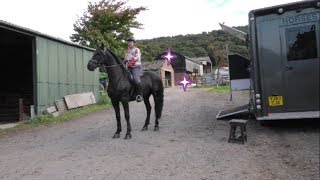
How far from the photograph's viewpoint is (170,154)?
7.61 meters

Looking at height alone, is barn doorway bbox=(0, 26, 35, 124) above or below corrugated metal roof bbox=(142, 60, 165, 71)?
below

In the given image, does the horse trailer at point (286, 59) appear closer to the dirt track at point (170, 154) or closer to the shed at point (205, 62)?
the dirt track at point (170, 154)

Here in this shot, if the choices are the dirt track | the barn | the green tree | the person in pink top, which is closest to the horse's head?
the person in pink top

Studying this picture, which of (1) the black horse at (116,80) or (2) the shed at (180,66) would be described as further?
(2) the shed at (180,66)

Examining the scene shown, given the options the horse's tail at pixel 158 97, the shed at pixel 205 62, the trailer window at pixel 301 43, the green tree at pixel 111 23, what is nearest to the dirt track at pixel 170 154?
the horse's tail at pixel 158 97

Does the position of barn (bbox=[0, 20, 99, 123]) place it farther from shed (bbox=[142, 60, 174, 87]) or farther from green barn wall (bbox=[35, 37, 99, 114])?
shed (bbox=[142, 60, 174, 87])

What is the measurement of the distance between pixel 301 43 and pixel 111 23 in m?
21.9

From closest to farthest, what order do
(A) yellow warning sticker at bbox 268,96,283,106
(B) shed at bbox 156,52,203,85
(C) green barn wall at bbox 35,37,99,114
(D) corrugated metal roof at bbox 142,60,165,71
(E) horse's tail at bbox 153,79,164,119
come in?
1. (A) yellow warning sticker at bbox 268,96,283,106
2. (E) horse's tail at bbox 153,79,164,119
3. (C) green barn wall at bbox 35,37,99,114
4. (D) corrugated metal roof at bbox 142,60,165,71
5. (B) shed at bbox 156,52,203,85

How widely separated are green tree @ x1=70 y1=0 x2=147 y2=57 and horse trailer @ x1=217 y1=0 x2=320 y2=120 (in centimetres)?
1970

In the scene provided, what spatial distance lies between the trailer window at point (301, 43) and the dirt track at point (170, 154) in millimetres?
1815

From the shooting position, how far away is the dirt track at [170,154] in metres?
6.29

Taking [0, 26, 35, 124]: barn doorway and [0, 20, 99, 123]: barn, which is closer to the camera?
[0, 20, 99, 123]: barn

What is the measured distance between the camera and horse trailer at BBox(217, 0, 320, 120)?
28.8 feet

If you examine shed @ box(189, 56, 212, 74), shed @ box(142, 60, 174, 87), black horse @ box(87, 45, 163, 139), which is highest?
shed @ box(189, 56, 212, 74)
